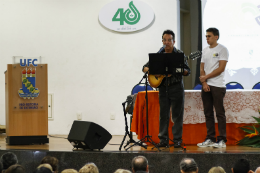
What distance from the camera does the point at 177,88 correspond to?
3.96m

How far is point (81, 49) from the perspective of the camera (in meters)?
6.44

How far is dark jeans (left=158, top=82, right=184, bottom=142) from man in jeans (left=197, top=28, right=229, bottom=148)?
0.32 metres

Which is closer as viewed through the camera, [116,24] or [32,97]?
[32,97]

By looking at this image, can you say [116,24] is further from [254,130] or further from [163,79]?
[254,130]

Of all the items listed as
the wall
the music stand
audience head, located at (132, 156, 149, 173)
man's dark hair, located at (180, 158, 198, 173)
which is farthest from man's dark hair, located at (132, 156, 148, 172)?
the wall

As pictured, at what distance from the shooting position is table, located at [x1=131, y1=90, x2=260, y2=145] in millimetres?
4242

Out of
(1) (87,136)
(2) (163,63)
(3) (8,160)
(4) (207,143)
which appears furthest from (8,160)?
(4) (207,143)

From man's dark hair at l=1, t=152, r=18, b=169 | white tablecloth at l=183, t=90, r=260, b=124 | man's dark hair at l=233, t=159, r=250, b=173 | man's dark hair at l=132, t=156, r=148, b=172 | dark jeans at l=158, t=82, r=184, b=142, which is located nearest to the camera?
man's dark hair at l=233, t=159, r=250, b=173

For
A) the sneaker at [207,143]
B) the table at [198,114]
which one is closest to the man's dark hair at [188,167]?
the sneaker at [207,143]

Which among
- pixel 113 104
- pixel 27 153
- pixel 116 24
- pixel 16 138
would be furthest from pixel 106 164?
pixel 116 24

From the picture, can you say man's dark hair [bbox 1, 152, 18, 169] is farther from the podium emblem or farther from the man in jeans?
the man in jeans

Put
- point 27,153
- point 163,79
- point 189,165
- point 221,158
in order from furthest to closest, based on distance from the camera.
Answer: point 163,79 → point 27,153 → point 221,158 → point 189,165

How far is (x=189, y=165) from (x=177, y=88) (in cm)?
171

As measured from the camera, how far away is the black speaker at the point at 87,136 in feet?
11.9
